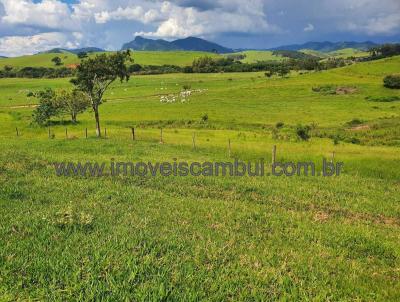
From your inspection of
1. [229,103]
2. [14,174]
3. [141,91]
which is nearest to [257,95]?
[229,103]

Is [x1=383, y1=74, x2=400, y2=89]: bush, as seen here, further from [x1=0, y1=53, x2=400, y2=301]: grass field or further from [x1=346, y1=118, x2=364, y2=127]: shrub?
[x1=0, y1=53, x2=400, y2=301]: grass field

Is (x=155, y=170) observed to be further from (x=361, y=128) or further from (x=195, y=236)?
(x=361, y=128)

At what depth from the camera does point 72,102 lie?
3091 inches

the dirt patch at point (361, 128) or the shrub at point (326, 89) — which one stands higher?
the shrub at point (326, 89)

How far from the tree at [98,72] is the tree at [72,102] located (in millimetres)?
23500

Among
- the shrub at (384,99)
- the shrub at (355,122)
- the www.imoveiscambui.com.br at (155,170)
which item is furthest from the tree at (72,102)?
the shrub at (384,99)

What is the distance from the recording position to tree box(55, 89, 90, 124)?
77.6m

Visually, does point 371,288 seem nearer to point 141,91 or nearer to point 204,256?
point 204,256

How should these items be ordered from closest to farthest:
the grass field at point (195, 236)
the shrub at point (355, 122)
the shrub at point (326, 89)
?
the grass field at point (195, 236) < the shrub at point (355, 122) < the shrub at point (326, 89)

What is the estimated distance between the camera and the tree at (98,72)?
5372cm

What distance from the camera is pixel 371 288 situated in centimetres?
1004

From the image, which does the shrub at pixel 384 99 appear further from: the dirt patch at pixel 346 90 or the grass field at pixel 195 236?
the grass field at pixel 195 236

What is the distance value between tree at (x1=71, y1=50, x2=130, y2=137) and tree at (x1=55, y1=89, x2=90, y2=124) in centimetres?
2350

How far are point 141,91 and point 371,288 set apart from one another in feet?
445
